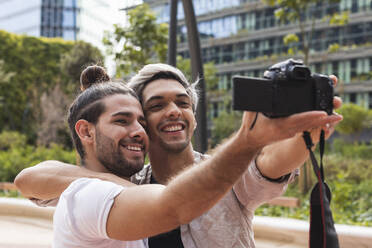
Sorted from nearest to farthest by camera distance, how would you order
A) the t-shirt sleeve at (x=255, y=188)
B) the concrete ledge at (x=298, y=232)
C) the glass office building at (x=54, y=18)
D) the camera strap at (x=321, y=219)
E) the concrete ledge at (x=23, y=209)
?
the camera strap at (x=321, y=219) → the t-shirt sleeve at (x=255, y=188) → the concrete ledge at (x=298, y=232) → the concrete ledge at (x=23, y=209) → the glass office building at (x=54, y=18)

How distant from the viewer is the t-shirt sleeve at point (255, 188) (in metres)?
1.97

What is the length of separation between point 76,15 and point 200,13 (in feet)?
84.4

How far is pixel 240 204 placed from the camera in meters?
2.21

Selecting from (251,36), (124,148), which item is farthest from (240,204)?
(251,36)

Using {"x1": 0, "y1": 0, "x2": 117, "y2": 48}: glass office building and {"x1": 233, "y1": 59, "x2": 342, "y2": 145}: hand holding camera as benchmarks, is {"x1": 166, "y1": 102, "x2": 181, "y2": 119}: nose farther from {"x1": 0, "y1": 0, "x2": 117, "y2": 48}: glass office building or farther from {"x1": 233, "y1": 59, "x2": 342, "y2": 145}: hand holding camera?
{"x1": 0, "y1": 0, "x2": 117, "y2": 48}: glass office building

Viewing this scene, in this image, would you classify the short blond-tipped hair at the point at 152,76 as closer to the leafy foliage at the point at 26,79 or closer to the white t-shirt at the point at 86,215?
the white t-shirt at the point at 86,215

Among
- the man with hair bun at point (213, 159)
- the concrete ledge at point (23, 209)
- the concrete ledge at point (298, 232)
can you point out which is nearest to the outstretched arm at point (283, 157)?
the man with hair bun at point (213, 159)

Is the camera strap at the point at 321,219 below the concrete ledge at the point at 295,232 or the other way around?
the other way around

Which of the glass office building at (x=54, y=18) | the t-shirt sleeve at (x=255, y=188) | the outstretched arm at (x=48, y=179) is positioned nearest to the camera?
the t-shirt sleeve at (x=255, y=188)

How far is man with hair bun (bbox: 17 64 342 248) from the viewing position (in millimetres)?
1354

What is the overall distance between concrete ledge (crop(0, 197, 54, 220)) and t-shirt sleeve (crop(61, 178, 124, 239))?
629 centimetres

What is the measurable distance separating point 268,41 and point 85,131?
42526 mm

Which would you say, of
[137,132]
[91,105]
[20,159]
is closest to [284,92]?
[137,132]

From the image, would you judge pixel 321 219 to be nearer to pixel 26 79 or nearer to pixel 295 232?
pixel 295 232
